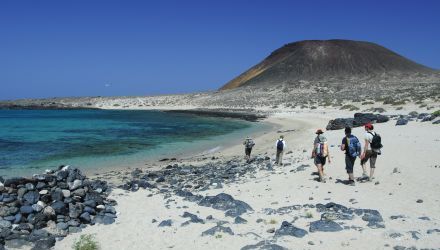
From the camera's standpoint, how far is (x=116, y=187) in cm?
1406

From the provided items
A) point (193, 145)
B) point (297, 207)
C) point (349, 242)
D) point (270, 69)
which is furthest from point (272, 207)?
point (270, 69)

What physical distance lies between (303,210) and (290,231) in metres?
1.69

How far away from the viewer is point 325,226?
347 inches

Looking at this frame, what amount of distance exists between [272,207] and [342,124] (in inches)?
765

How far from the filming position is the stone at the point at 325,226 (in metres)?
8.68

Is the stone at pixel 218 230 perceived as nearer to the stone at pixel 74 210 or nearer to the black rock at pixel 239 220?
the black rock at pixel 239 220

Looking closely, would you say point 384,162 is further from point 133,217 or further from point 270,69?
point 270,69

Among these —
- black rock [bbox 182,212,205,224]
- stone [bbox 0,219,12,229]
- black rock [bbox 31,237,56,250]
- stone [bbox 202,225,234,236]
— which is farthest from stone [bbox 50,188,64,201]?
stone [bbox 202,225,234,236]

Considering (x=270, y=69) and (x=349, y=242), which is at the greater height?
(x=270, y=69)

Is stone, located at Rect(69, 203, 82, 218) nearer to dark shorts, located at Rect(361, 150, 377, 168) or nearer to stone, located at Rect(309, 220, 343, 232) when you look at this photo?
stone, located at Rect(309, 220, 343, 232)

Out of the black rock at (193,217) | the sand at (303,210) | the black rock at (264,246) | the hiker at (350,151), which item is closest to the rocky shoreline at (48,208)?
the sand at (303,210)

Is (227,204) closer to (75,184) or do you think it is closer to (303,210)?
(303,210)

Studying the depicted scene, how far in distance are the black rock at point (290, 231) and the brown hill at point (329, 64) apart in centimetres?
9306

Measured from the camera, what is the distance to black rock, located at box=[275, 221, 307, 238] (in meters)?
8.56
